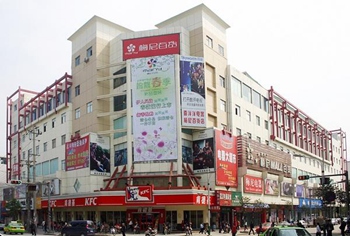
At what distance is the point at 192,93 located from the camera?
58.7 metres

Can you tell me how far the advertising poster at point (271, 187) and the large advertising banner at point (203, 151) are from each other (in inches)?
661

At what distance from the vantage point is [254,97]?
75.6m

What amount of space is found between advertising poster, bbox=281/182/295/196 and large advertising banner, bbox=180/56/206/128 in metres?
26.4

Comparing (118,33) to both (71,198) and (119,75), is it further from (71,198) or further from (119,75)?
(71,198)


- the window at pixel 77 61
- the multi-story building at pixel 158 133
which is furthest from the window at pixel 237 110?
the window at pixel 77 61

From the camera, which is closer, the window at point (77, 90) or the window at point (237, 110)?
the window at point (237, 110)

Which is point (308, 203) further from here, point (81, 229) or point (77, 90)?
point (81, 229)

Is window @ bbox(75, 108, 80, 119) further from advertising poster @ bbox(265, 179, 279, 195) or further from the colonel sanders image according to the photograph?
advertising poster @ bbox(265, 179, 279, 195)

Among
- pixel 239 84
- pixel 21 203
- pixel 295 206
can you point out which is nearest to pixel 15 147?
pixel 21 203

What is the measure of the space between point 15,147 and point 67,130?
85.2ft

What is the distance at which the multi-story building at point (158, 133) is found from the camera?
57406mm

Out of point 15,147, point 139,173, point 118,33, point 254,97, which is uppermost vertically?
point 118,33

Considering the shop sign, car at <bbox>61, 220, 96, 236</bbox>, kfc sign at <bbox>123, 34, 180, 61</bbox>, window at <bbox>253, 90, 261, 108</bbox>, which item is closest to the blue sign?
window at <bbox>253, 90, 261, 108</bbox>

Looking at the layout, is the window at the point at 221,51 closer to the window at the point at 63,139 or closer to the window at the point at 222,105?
the window at the point at 222,105
